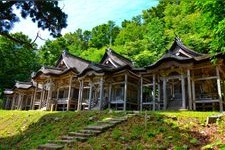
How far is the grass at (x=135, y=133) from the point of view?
33.3 feet

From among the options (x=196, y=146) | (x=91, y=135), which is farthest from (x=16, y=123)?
(x=196, y=146)

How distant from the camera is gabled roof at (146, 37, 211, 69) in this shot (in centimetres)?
1897

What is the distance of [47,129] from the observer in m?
15.3

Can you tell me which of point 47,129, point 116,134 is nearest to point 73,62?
point 47,129

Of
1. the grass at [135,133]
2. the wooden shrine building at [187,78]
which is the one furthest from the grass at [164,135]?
the wooden shrine building at [187,78]

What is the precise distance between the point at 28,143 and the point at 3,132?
226 inches

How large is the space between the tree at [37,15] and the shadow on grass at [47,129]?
525 centimetres

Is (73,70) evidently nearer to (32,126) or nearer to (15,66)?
(32,126)

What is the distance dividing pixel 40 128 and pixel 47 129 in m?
1.12

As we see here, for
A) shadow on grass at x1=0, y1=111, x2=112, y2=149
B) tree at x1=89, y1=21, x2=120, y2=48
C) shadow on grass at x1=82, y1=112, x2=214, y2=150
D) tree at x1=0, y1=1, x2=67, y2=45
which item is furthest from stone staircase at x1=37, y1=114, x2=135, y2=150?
tree at x1=89, y1=21, x2=120, y2=48

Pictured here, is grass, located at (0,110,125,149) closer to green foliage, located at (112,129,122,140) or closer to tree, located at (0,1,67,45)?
green foliage, located at (112,129,122,140)

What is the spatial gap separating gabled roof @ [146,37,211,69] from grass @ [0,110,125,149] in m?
6.50

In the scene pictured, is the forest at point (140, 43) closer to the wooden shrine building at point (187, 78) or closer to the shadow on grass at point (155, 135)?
the wooden shrine building at point (187, 78)

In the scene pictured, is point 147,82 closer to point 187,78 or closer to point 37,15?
point 187,78
